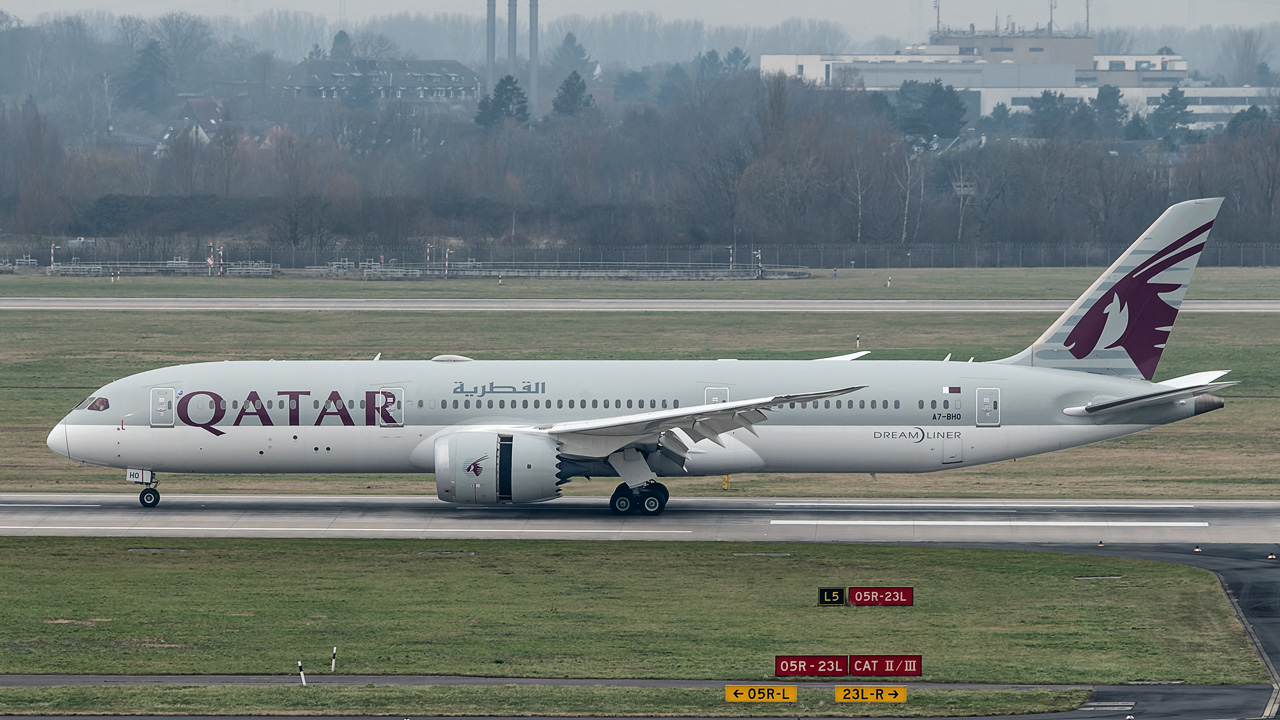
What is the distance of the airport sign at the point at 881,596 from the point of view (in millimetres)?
30373

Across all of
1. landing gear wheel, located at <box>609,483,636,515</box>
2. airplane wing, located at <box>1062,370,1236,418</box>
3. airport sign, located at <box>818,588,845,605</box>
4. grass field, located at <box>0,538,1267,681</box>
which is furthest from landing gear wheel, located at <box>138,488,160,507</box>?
airplane wing, located at <box>1062,370,1236,418</box>

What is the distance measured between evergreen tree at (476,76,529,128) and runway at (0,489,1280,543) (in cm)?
15443

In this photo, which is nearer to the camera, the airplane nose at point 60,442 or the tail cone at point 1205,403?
the tail cone at point 1205,403

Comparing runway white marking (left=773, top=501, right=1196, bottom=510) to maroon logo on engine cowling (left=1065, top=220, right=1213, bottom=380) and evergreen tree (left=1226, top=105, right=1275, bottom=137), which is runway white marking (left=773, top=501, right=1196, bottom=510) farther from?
evergreen tree (left=1226, top=105, right=1275, bottom=137)

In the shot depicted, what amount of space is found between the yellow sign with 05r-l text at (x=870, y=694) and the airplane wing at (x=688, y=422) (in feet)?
47.8

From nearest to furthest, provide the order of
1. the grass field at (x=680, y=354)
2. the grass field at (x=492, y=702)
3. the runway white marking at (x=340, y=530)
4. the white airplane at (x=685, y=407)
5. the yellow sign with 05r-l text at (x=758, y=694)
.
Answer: the grass field at (x=492, y=702)
the yellow sign with 05r-l text at (x=758, y=694)
the runway white marking at (x=340, y=530)
the white airplane at (x=685, y=407)
the grass field at (x=680, y=354)

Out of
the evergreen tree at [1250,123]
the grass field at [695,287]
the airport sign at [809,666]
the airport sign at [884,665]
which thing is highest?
the evergreen tree at [1250,123]

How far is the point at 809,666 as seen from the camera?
2492 cm

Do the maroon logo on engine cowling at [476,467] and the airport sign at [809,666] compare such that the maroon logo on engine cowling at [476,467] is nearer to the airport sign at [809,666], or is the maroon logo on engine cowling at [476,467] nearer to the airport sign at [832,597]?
the airport sign at [832,597]

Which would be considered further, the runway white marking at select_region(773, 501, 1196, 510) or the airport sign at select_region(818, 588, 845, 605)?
the runway white marking at select_region(773, 501, 1196, 510)

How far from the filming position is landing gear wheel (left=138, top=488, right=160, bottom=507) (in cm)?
4141

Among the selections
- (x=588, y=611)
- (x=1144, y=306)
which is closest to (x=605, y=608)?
(x=588, y=611)

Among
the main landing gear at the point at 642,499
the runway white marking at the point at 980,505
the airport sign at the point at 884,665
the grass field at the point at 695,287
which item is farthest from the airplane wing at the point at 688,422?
the grass field at the point at 695,287

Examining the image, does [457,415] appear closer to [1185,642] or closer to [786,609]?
[786,609]
